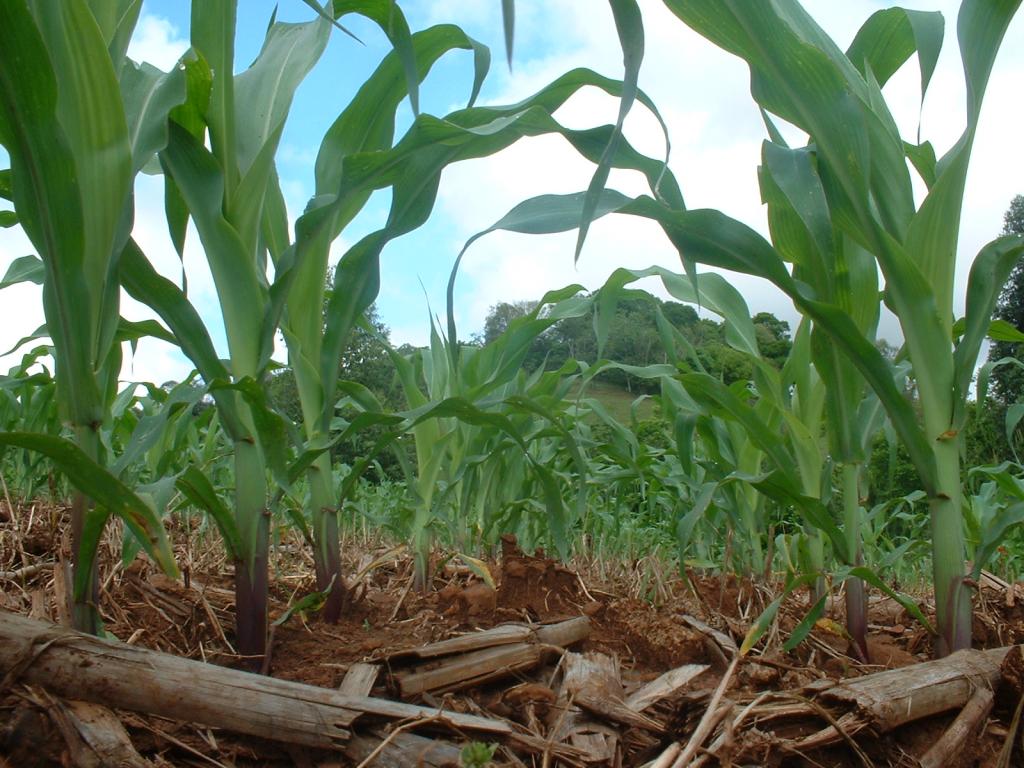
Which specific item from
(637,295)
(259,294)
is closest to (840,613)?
(637,295)

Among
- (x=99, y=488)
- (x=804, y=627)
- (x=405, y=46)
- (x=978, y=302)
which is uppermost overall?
(x=405, y=46)

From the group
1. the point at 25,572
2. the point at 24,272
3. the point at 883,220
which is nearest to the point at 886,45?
the point at 883,220

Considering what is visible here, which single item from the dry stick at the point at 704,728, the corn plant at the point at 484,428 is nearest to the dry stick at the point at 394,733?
the dry stick at the point at 704,728

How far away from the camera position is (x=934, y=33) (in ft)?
3.62

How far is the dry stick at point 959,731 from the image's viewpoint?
0.85 m

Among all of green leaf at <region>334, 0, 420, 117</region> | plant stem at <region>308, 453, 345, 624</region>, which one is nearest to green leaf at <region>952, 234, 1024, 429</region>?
green leaf at <region>334, 0, 420, 117</region>

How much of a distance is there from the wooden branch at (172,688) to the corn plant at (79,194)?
0.36 ft

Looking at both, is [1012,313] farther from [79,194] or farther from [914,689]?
[79,194]

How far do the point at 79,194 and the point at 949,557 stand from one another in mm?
1252

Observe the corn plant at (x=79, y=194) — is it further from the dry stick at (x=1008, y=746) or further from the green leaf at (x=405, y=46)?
the dry stick at (x=1008, y=746)

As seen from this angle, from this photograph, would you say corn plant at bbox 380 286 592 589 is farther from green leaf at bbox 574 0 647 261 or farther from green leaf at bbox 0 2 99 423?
green leaf at bbox 574 0 647 261

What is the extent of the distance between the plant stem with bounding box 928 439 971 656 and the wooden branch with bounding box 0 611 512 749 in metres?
0.76

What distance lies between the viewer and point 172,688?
0.73m

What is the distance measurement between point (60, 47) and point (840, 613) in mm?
1751
